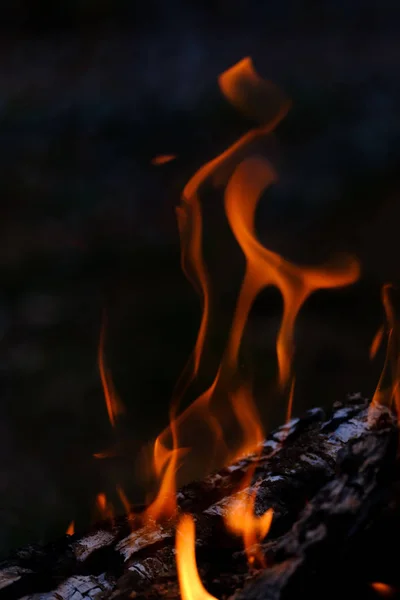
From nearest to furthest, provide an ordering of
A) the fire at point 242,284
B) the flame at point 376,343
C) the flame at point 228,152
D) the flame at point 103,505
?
1. the flame at point 103,505
2. the fire at point 242,284
3. the flame at point 376,343
4. the flame at point 228,152

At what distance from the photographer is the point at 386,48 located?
3451 millimetres

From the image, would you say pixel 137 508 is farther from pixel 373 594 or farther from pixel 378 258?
pixel 378 258

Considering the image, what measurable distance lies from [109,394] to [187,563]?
59.2 inches

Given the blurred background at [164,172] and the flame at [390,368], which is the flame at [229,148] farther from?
the flame at [390,368]

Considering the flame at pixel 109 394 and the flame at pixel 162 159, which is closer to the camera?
the flame at pixel 109 394

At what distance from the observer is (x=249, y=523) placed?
153 cm

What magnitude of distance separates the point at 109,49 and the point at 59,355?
1613 millimetres

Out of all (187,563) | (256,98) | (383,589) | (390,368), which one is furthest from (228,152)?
(383,589)

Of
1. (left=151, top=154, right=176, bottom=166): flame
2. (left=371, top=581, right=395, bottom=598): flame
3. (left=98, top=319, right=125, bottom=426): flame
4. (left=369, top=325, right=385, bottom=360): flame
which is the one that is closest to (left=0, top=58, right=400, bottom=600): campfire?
(left=371, top=581, right=395, bottom=598): flame

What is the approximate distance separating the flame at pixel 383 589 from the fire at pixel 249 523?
23cm

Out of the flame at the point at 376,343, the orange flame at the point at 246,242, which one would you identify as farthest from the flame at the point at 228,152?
the flame at the point at 376,343

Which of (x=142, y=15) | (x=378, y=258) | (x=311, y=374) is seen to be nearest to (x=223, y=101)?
(x=142, y=15)

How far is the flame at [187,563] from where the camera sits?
1.30 meters

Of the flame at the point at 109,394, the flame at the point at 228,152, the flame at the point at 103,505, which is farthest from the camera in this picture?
the flame at the point at 228,152
